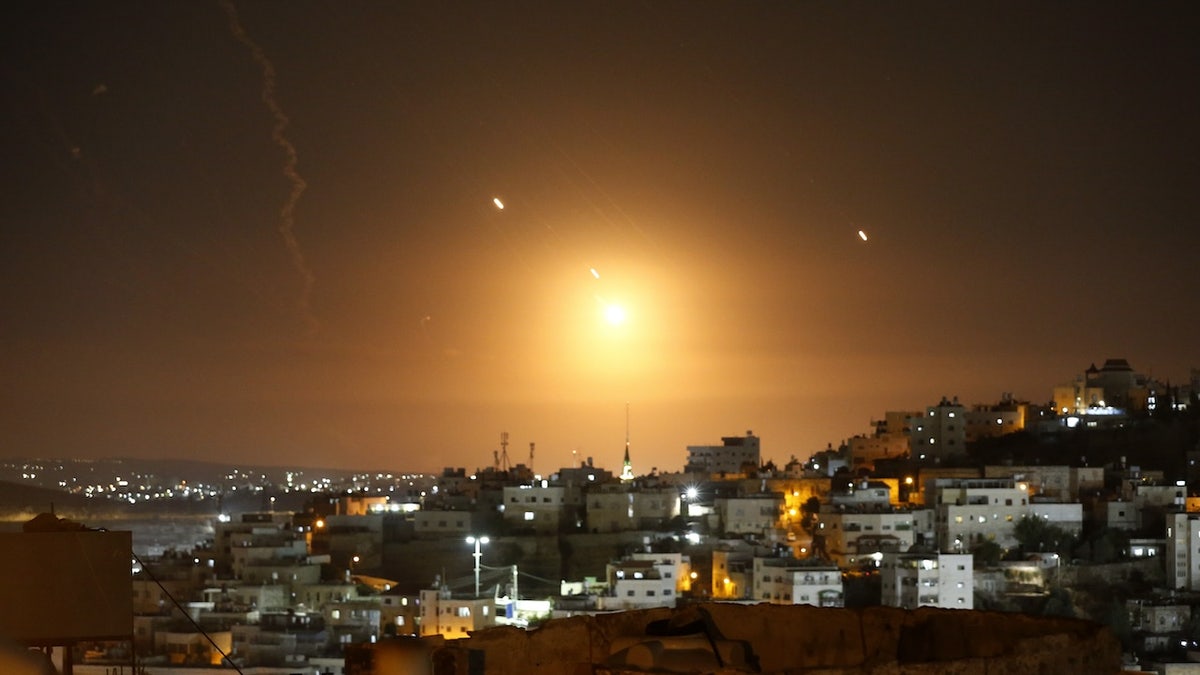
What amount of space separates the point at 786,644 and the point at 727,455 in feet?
120

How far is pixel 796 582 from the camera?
76.1 feet

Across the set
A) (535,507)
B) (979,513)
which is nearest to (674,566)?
(979,513)

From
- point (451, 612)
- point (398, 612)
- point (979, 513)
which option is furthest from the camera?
point (979, 513)

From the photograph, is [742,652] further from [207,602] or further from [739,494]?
[739,494]

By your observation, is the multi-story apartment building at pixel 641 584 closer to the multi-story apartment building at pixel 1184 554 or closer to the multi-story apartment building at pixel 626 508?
the multi-story apartment building at pixel 626 508

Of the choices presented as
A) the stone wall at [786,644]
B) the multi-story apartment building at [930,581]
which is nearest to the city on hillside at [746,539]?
the multi-story apartment building at [930,581]

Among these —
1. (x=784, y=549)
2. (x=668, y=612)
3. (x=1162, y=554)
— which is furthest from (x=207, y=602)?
(x=668, y=612)

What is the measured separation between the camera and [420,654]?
131 inches

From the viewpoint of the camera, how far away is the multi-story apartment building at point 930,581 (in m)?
24.0

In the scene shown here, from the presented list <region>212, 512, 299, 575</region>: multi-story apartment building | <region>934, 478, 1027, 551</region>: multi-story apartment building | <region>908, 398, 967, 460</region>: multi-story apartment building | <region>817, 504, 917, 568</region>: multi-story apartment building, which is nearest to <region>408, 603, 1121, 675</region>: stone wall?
<region>817, 504, 917, 568</region>: multi-story apartment building

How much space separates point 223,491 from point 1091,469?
25.3 meters

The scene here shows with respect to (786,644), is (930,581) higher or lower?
lower

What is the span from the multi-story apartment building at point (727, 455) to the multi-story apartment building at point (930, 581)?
15.3 m

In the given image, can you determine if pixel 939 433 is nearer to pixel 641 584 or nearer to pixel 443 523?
pixel 443 523
